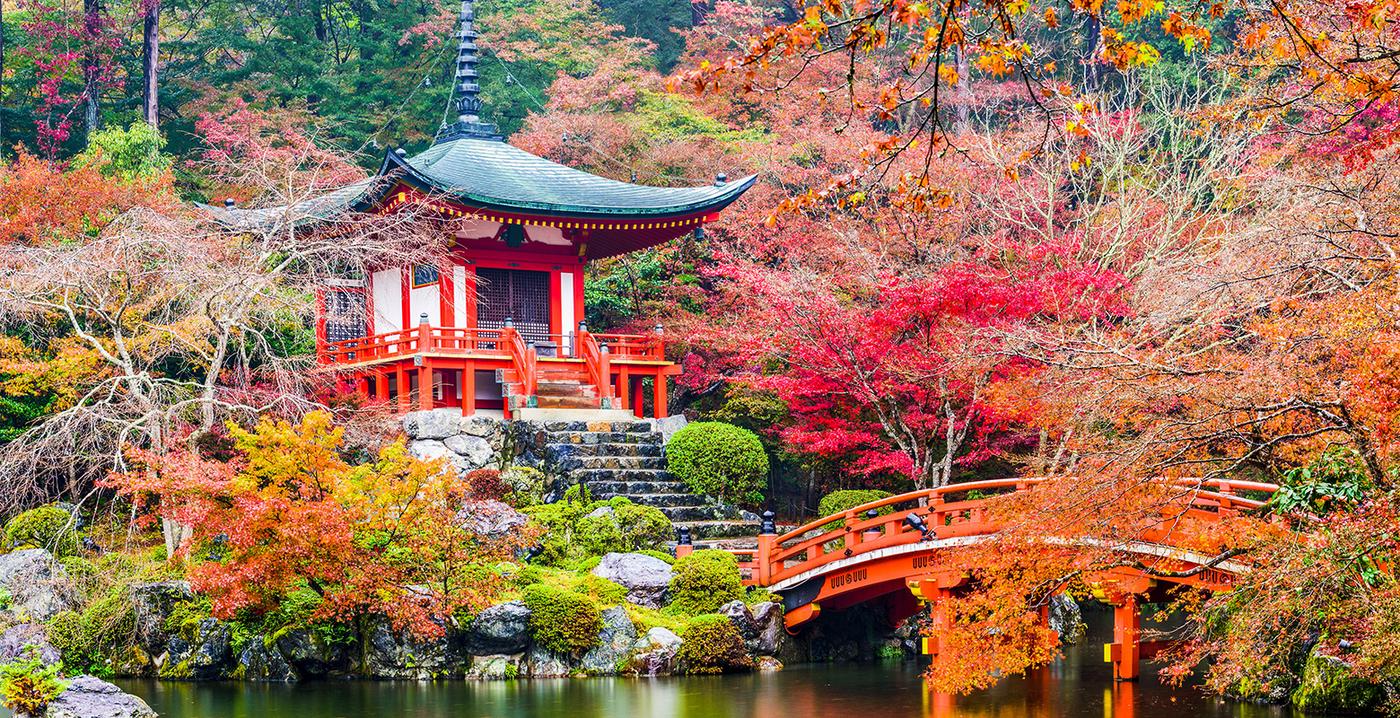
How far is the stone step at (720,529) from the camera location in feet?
58.1

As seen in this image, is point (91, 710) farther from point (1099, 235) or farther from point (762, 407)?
point (1099, 235)

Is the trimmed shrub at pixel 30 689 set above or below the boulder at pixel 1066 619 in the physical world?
above

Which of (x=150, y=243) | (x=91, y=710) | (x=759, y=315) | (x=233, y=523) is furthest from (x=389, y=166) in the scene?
(x=91, y=710)

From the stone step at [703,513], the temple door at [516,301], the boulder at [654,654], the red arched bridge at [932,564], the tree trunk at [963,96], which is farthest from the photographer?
the tree trunk at [963,96]

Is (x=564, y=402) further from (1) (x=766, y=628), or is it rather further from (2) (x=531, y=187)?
(1) (x=766, y=628)

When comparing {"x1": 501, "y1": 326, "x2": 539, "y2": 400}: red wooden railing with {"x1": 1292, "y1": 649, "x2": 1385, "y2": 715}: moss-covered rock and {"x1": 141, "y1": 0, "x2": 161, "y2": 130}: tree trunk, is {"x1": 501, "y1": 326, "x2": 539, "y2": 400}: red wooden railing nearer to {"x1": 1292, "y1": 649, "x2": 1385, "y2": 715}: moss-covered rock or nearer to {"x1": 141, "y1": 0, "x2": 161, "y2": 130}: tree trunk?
{"x1": 141, "y1": 0, "x2": 161, "y2": 130}: tree trunk

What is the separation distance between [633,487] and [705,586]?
3.24 meters

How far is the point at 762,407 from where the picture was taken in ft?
70.7

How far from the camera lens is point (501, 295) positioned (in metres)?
21.3

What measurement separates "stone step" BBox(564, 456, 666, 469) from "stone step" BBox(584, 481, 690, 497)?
39 cm

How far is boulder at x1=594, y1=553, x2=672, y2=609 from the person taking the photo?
50.8 feet

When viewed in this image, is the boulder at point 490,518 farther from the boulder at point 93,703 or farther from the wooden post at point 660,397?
the wooden post at point 660,397

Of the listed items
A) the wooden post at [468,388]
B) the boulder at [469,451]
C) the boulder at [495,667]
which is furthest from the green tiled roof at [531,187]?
the boulder at [495,667]

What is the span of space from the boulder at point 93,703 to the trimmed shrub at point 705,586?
216 inches
